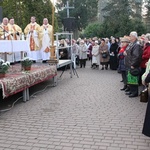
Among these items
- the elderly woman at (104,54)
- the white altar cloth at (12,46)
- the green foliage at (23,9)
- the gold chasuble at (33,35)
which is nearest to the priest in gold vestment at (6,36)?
the white altar cloth at (12,46)

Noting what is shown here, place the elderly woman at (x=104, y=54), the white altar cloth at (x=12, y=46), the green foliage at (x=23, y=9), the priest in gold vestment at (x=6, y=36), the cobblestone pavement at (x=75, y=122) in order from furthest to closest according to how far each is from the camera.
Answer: the green foliage at (x=23, y=9) → the elderly woman at (x=104, y=54) → the priest in gold vestment at (x=6, y=36) → the white altar cloth at (x=12, y=46) → the cobblestone pavement at (x=75, y=122)

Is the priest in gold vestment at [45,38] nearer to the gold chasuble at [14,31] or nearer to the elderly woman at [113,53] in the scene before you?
the gold chasuble at [14,31]

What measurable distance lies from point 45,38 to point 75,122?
268 inches

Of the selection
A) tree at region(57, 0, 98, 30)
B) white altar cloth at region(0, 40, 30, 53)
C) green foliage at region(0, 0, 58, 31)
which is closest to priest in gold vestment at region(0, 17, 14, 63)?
white altar cloth at region(0, 40, 30, 53)

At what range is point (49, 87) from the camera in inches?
384

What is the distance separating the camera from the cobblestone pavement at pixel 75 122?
4.51 meters

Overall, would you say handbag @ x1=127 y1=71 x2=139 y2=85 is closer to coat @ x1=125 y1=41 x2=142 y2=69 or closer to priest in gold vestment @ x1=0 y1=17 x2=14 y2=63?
coat @ x1=125 y1=41 x2=142 y2=69

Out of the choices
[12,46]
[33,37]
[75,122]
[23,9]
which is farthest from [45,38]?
[23,9]

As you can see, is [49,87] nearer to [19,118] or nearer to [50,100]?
[50,100]

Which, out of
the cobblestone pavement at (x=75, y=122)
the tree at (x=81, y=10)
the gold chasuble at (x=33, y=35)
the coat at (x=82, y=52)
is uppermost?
the tree at (x=81, y=10)

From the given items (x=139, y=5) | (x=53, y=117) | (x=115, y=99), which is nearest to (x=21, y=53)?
(x=115, y=99)

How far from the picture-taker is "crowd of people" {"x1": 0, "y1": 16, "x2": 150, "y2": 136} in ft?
25.0

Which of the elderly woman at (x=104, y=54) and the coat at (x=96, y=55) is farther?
the coat at (x=96, y=55)

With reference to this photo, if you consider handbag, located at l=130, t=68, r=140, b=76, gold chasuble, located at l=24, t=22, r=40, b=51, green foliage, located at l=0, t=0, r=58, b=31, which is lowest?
handbag, located at l=130, t=68, r=140, b=76
